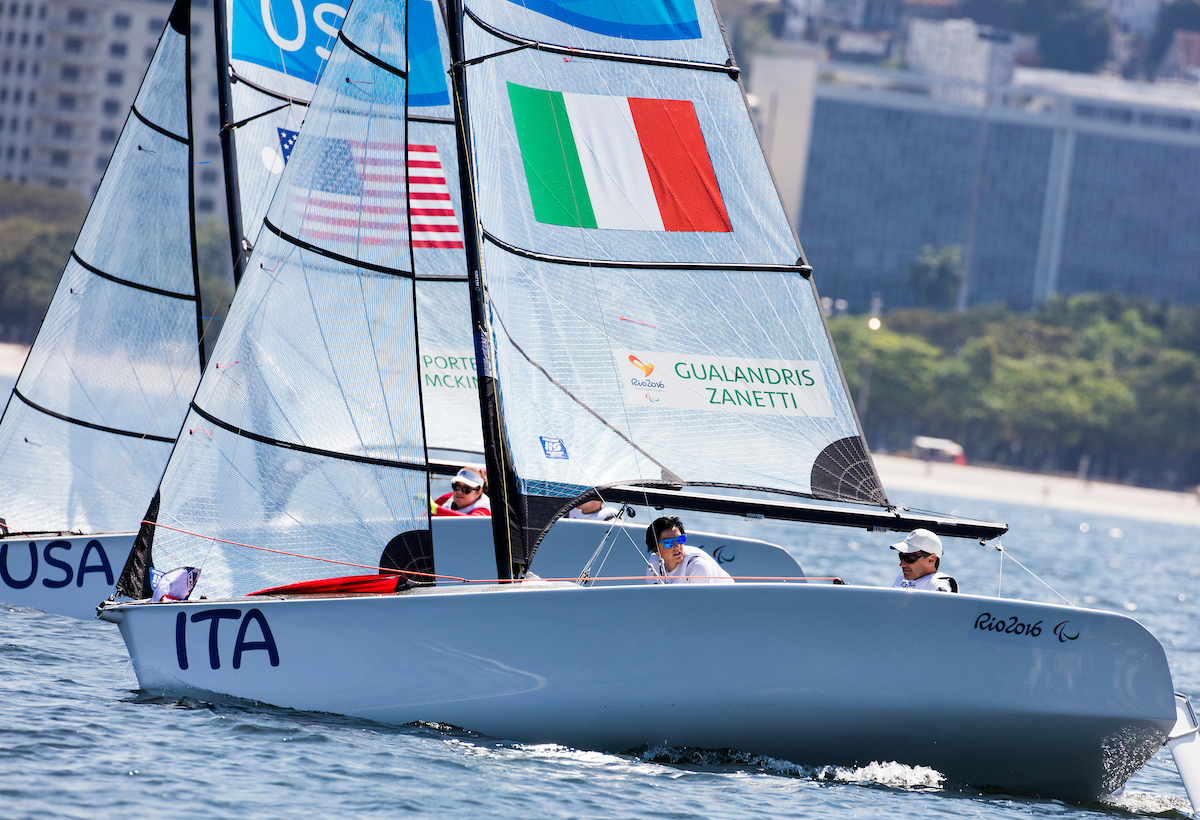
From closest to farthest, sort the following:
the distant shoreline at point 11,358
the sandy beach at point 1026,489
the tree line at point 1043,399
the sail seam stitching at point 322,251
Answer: the sail seam stitching at point 322,251 < the distant shoreline at point 11,358 < the sandy beach at point 1026,489 < the tree line at point 1043,399

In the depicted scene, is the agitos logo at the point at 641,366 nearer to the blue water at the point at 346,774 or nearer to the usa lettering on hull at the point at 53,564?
the blue water at the point at 346,774

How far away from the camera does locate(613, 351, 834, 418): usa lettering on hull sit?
8.65m

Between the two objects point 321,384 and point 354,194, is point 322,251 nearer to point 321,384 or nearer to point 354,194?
point 354,194

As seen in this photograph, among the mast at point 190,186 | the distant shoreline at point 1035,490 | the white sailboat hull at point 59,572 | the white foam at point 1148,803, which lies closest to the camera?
the white foam at point 1148,803

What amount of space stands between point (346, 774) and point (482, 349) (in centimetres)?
269

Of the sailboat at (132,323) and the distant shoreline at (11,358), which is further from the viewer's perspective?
the distant shoreline at (11,358)

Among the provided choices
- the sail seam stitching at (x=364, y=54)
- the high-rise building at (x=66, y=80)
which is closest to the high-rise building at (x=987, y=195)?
the high-rise building at (x=66, y=80)

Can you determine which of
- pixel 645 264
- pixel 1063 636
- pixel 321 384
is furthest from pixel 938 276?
pixel 1063 636

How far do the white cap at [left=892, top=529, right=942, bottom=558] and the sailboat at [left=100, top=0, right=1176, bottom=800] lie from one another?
0.43m

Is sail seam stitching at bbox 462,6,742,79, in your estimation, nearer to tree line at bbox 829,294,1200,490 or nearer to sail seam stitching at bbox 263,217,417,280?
sail seam stitching at bbox 263,217,417,280

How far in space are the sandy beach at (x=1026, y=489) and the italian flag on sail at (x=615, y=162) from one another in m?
50.9

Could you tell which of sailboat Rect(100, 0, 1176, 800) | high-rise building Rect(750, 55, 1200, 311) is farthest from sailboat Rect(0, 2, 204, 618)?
high-rise building Rect(750, 55, 1200, 311)

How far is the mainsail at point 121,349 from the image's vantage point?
37.8 ft

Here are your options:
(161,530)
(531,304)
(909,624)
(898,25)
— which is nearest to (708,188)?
(531,304)
